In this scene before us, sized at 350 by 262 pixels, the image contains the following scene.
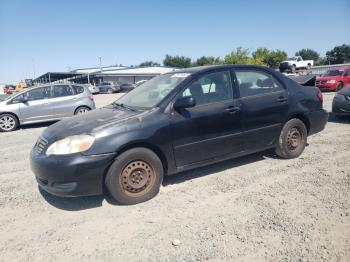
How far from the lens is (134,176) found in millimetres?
3701

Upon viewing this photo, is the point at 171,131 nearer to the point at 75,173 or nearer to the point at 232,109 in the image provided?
the point at 232,109

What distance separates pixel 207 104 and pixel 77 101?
8.00 meters

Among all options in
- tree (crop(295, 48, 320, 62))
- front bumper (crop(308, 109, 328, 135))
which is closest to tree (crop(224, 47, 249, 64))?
front bumper (crop(308, 109, 328, 135))

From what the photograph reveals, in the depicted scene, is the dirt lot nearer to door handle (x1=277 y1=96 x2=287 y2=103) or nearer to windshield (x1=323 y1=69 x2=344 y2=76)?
door handle (x1=277 y1=96 x2=287 y2=103)

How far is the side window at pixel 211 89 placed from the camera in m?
4.19

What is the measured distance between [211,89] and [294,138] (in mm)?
1918

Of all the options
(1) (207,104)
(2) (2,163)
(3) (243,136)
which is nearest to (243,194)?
(3) (243,136)

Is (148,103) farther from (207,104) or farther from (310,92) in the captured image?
(310,92)

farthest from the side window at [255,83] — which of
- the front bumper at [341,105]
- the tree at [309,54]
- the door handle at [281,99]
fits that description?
the tree at [309,54]

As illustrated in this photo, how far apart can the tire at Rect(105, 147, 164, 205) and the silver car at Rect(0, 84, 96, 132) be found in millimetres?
7375

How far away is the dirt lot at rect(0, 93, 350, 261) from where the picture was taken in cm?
275

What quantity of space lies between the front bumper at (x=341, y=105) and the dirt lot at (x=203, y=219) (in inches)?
152

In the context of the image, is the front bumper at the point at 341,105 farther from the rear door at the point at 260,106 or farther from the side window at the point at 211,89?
the side window at the point at 211,89

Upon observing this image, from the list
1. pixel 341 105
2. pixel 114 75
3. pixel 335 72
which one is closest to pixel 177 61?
pixel 114 75
